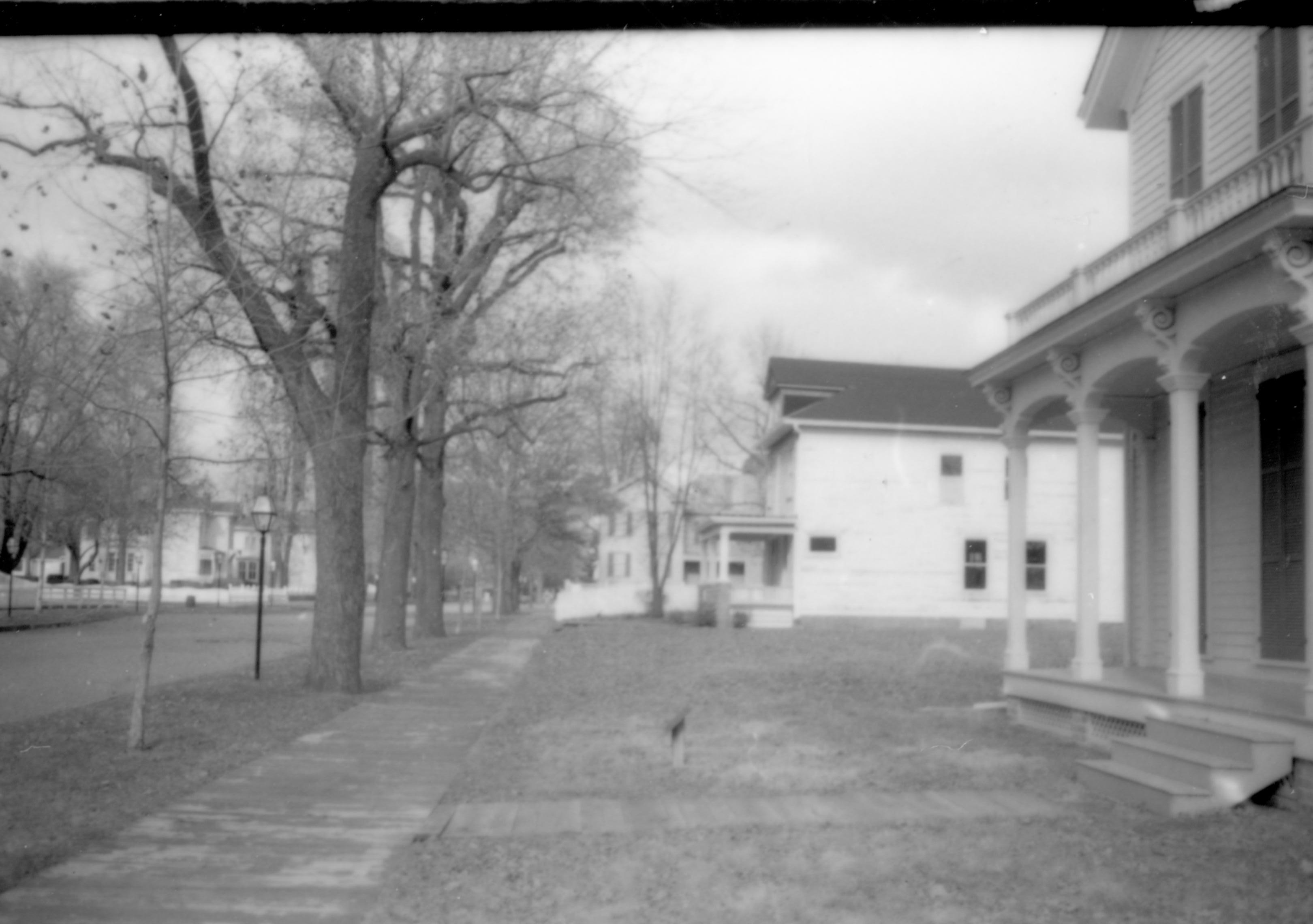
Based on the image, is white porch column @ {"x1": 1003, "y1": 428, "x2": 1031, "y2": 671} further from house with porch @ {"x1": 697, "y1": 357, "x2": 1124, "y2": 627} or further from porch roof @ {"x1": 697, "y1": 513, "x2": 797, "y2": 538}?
porch roof @ {"x1": 697, "y1": 513, "x2": 797, "y2": 538}

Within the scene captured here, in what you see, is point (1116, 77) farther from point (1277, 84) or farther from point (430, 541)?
point (430, 541)

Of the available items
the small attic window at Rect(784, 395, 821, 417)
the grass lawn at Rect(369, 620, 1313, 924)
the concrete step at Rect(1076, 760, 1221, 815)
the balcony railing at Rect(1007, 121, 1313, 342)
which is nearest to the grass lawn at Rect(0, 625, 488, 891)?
the grass lawn at Rect(369, 620, 1313, 924)

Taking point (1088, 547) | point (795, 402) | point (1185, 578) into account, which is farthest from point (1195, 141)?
point (795, 402)

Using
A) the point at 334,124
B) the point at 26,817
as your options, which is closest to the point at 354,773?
the point at 26,817

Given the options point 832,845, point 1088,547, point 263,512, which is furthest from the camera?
point 263,512

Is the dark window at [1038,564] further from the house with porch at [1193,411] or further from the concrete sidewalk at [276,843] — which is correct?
the concrete sidewalk at [276,843]

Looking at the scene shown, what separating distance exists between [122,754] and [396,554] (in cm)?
1386

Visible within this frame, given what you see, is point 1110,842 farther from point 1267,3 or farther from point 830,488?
point 830,488

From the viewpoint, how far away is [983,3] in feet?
10.0

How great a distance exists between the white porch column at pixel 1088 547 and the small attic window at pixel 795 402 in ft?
77.7

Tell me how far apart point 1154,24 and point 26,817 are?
7.38 m

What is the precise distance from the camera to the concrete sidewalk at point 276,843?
17.7 ft

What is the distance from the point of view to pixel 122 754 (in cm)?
984

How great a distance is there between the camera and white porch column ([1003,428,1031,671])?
12844mm
